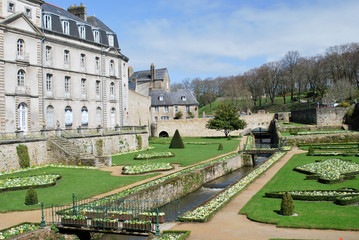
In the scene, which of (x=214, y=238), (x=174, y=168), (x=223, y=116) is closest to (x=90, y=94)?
(x=174, y=168)

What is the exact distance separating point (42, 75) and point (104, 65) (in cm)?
939

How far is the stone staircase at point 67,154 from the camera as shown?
27172 millimetres

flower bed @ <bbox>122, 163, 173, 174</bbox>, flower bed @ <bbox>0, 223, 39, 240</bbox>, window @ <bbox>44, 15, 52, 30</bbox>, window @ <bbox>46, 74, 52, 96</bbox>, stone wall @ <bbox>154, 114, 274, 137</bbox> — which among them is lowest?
flower bed @ <bbox>0, 223, 39, 240</bbox>

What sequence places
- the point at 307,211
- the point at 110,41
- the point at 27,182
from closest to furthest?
the point at 307,211 → the point at 27,182 → the point at 110,41

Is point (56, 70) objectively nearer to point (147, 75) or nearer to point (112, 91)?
point (112, 91)

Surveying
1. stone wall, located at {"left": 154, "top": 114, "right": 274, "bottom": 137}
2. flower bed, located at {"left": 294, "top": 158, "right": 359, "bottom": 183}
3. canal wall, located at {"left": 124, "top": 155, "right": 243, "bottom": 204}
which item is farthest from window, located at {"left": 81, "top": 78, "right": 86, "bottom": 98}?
stone wall, located at {"left": 154, "top": 114, "right": 274, "bottom": 137}

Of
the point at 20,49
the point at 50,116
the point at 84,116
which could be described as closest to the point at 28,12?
the point at 20,49

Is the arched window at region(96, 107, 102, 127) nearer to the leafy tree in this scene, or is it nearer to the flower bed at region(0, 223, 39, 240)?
the leafy tree

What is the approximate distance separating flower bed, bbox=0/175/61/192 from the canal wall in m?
5.67

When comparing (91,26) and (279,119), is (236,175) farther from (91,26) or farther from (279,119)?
(279,119)

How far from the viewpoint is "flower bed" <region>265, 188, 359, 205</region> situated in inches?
578

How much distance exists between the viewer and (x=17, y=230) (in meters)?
12.5

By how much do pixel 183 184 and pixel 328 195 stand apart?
29.1 feet

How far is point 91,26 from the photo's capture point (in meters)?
39.4
